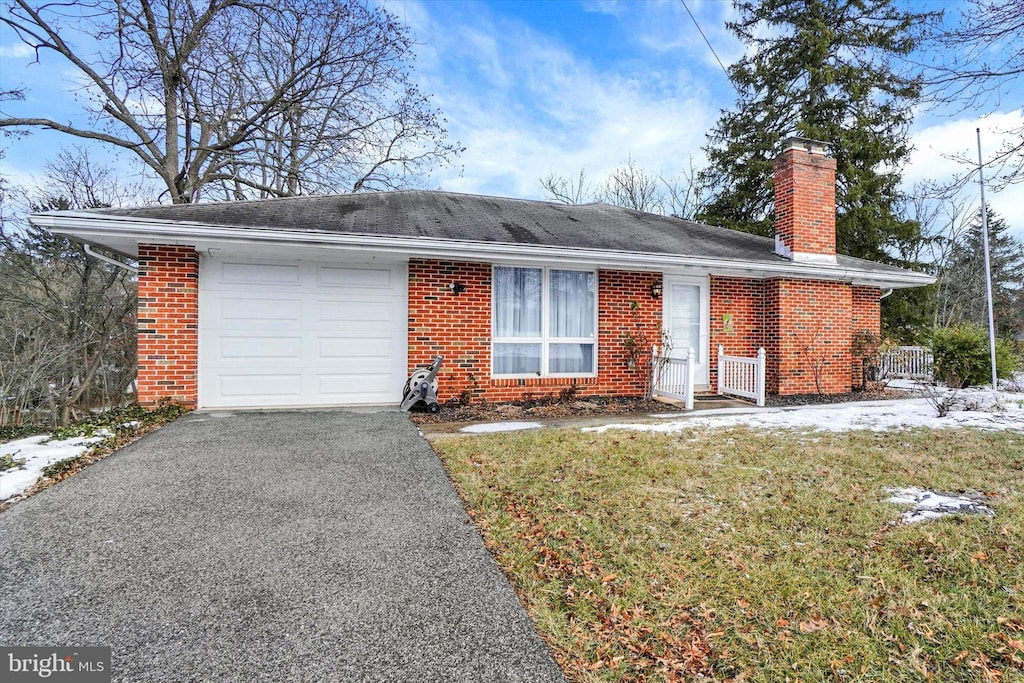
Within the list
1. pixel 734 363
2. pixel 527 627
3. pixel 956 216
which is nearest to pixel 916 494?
pixel 527 627

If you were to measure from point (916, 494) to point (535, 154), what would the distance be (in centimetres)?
2133

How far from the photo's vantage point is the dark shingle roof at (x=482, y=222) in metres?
7.04

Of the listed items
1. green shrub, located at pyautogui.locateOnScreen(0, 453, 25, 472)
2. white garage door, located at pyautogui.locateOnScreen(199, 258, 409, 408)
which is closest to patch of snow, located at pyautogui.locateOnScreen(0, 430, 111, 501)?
green shrub, located at pyautogui.locateOnScreen(0, 453, 25, 472)

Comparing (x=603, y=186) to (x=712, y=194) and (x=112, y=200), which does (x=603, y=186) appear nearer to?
(x=712, y=194)

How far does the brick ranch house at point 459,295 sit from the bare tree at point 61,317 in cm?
423

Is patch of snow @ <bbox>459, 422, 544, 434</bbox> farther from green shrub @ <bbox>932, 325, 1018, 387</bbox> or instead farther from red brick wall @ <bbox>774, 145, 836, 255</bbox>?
green shrub @ <bbox>932, 325, 1018, 387</bbox>

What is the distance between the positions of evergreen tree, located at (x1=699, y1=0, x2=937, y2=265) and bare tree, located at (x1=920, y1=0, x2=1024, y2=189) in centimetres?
1084

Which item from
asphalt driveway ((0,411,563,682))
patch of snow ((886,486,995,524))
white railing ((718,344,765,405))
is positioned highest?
white railing ((718,344,765,405))

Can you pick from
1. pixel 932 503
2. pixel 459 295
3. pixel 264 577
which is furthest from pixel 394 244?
pixel 932 503

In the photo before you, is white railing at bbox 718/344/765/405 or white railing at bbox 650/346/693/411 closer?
white railing at bbox 650/346/693/411

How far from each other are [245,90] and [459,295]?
1164 cm

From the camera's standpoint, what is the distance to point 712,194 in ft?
65.9

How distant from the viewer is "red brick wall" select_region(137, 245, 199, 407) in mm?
6633

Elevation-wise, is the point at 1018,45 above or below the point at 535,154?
below
